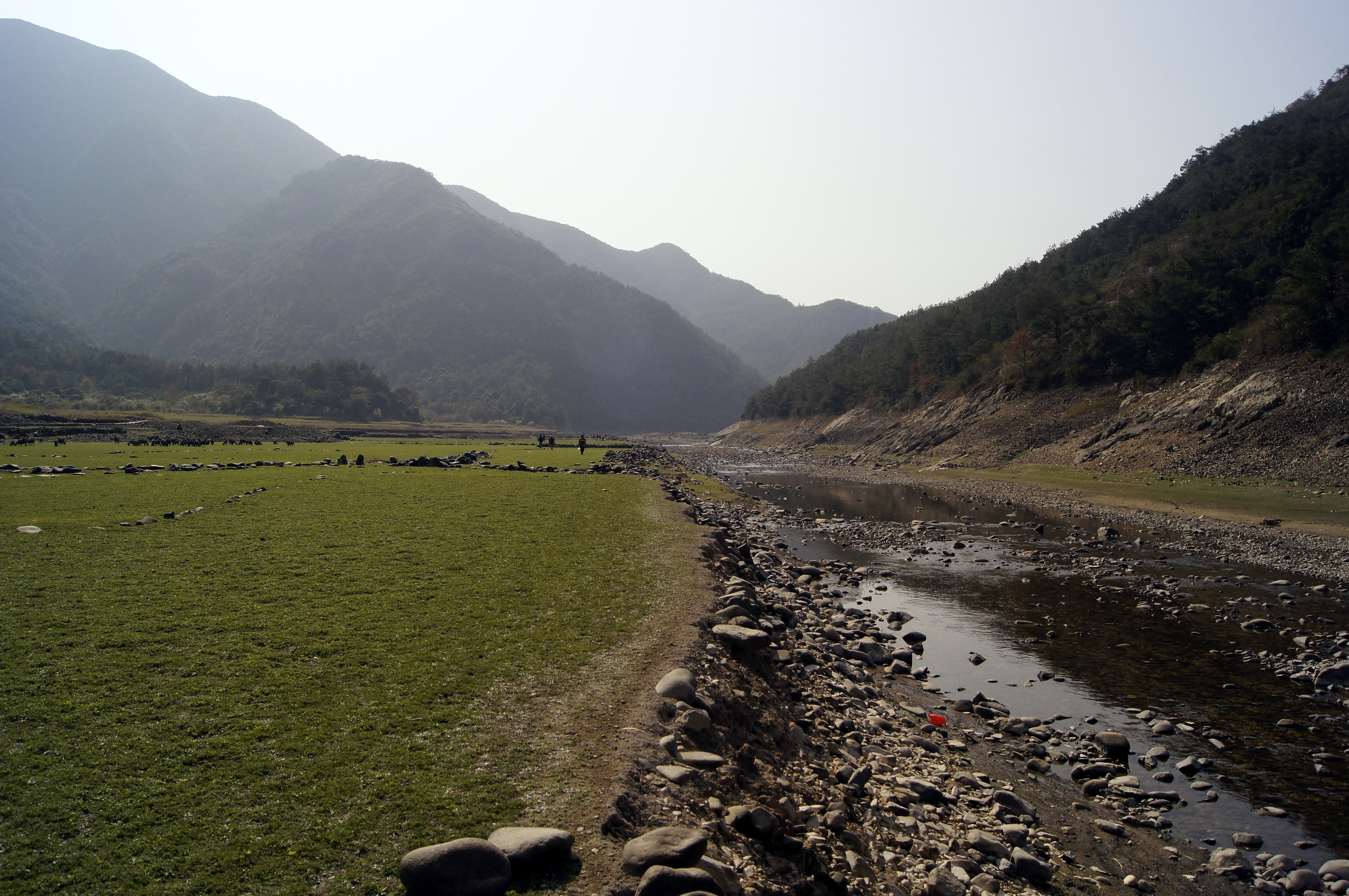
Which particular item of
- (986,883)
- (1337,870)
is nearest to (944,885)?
(986,883)

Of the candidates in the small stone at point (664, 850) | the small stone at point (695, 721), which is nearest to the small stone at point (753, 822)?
the small stone at point (664, 850)

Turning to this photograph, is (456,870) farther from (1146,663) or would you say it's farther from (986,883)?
(1146,663)

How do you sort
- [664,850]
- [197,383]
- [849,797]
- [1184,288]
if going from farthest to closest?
1. [197,383]
2. [1184,288]
3. [849,797]
4. [664,850]

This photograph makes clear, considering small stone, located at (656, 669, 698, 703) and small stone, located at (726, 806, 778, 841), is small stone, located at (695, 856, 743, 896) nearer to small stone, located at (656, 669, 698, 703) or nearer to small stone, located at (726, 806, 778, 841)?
small stone, located at (726, 806, 778, 841)

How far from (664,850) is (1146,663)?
13.3 m

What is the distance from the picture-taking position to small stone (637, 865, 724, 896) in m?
4.60

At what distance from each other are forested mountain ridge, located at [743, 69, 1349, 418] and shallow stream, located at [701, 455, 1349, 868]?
31880 millimetres

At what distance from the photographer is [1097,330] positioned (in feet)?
199

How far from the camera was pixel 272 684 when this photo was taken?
23.4ft

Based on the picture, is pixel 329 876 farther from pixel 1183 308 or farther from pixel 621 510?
pixel 1183 308

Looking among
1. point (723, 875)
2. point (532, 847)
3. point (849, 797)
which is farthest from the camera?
point (849, 797)

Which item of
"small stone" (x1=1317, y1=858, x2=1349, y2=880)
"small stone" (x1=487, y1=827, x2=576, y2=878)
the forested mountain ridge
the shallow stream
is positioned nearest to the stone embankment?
"small stone" (x1=487, y1=827, x2=576, y2=878)

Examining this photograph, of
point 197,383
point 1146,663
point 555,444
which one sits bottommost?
point 1146,663

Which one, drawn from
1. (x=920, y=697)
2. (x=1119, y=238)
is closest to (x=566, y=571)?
(x=920, y=697)
